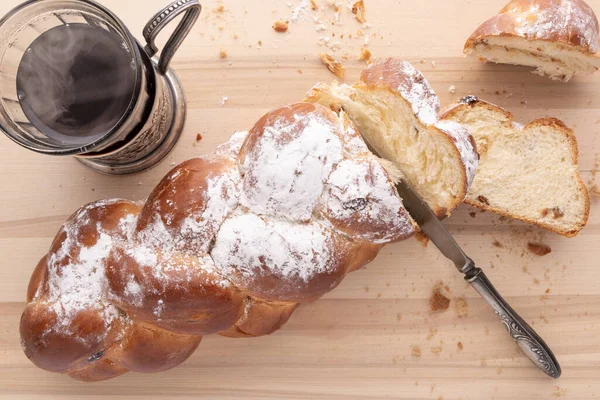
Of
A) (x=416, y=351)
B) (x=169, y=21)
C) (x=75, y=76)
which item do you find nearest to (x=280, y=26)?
(x=169, y=21)

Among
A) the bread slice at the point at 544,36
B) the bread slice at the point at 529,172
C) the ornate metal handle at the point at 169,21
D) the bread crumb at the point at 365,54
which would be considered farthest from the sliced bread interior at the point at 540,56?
the ornate metal handle at the point at 169,21

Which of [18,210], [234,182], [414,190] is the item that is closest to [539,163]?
[414,190]

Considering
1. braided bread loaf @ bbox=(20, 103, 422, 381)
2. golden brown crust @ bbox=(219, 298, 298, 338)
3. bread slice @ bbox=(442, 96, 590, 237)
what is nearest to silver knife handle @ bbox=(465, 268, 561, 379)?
bread slice @ bbox=(442, 96, 590, 237)

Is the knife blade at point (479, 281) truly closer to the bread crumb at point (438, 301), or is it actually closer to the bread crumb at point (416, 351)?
the bread crumb at point (438, 301)

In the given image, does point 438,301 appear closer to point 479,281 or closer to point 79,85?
point 479,281

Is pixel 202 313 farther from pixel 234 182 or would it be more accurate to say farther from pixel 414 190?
pixel 414 190
